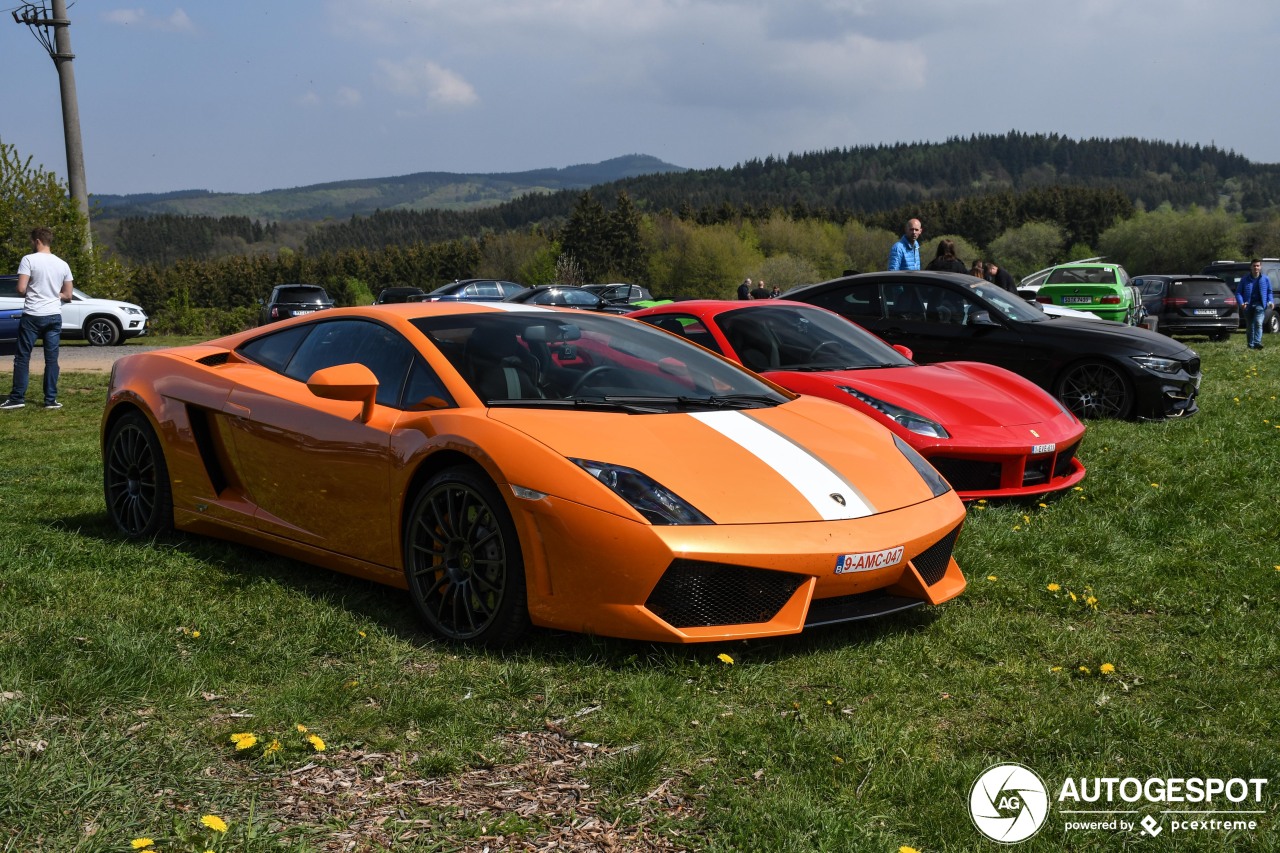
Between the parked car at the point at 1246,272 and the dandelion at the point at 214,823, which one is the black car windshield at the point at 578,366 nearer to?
the dandelion at the point at 214,823

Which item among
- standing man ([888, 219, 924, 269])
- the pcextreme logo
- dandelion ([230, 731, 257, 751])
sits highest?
standing man ([888, 219, 924, 269])

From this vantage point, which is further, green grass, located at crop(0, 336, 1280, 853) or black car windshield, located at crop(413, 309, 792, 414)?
black car windshield, located at crop(413, 309, 792, 414)

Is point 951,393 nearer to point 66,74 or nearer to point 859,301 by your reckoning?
point 859,301

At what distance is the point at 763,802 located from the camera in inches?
112

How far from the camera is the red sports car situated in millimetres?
6465

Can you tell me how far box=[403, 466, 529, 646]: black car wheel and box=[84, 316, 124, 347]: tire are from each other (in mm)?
23791

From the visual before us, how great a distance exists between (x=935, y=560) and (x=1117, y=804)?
58.8 inches

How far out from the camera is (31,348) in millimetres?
11898

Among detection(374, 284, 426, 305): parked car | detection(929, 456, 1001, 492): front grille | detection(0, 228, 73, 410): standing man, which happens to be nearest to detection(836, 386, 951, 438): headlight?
detection(929, 456, 1001, 492): front grille

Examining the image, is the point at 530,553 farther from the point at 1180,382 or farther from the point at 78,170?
the point at 78,170

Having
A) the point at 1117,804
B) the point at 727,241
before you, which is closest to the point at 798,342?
the point at 1117,804

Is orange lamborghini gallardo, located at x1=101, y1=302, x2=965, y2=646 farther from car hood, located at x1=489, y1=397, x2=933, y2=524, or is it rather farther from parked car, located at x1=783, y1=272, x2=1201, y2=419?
parked car, located at x1=783, y1=272, x2=1201, y2=419

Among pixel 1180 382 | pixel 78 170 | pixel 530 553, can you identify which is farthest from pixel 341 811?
pixel 78 170

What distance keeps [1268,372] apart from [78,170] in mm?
22470
